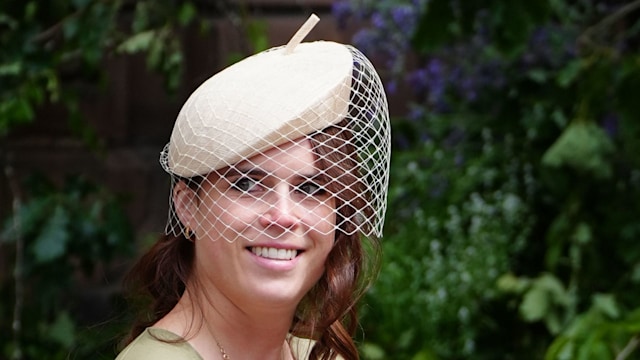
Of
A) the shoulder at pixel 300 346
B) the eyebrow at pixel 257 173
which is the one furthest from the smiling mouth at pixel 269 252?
the shoulder at pixel 300 346

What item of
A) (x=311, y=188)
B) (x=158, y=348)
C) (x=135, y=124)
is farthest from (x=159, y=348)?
(x=135, y=124)

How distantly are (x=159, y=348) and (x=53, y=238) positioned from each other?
2.28 metres

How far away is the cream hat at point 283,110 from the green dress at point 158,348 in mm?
177

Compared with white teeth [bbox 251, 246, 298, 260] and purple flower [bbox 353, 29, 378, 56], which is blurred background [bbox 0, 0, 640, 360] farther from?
white teeth [bbox 251, 246, 298, 260]

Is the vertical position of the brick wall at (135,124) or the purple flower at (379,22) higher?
the purple flower at (379,22)

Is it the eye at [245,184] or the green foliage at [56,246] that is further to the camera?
the green foliage at [56,246]

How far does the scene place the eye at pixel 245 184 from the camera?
1.78 metres

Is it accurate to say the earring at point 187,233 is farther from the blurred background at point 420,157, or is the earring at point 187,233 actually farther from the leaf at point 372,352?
the leaf at point 372,352

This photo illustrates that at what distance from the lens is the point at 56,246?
13.2 feet

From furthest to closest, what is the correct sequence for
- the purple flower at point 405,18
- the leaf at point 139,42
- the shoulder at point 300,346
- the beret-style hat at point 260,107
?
the purple flower at point 405,18 < the leaf at point 139,42 < the shoulder at point 300,346 < the beret-style hat at point 260,107

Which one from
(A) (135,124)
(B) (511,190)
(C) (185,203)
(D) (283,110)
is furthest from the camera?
(A) (135,124)

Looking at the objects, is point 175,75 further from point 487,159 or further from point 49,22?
point 487,159

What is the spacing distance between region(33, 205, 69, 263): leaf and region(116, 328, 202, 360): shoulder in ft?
7.20

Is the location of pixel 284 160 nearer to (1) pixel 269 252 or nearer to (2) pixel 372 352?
(1) pixel 269 252
